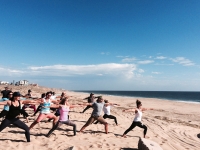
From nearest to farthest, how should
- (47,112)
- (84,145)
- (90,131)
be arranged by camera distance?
(84,145)
(47,112)
(90,131)

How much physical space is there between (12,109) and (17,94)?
0.57 meters

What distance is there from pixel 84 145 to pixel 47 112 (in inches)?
102

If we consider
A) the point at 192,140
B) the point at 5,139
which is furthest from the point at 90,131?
the point at 192,140

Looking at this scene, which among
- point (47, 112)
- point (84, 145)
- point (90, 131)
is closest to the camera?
point (84, 145)

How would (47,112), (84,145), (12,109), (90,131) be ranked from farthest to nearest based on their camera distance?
(90,131), (47,112), (84,145), (12,109)

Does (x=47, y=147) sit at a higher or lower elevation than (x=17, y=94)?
lower

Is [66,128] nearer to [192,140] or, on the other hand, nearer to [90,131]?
[90,131]

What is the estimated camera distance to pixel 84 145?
7844 millimetres

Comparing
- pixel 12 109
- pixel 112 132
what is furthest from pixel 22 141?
pixel 112 132

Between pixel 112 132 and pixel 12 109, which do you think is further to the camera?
pixel 112 132

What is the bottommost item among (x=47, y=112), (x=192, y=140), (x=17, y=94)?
(x=192, y=140)

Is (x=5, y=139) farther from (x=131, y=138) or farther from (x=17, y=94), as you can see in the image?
(x=131, y=138)

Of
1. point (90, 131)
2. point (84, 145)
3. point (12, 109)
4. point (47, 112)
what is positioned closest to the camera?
point (12, 109)

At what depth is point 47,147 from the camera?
737cm
